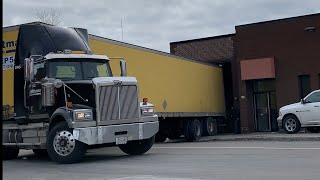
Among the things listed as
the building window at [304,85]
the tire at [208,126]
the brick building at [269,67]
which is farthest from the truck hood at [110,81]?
the building window at [304,85]

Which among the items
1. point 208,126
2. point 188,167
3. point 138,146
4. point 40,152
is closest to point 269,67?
point 208,126

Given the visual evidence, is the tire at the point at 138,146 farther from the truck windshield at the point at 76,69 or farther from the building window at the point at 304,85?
the building window at the point at 304,85

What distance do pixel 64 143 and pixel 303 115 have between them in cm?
1192

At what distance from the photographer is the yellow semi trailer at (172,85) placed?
1615 cm

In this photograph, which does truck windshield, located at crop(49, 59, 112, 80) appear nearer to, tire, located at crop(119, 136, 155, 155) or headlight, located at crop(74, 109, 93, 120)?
headlight, located at crop(74, 109, 93, 120)

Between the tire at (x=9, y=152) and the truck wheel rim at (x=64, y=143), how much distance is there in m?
2.93

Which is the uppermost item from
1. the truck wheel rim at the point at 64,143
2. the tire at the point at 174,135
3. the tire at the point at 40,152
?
the truck wheel rim at the point at 64,143

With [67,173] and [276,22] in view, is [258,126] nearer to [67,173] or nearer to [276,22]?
[276,22]

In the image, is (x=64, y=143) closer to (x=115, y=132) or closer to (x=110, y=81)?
(x=115, y=132)

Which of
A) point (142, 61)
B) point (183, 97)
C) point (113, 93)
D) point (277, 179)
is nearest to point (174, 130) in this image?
point (183, 97)

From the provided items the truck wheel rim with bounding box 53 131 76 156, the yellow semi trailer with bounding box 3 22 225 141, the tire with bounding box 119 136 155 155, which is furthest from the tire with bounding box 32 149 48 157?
the truck wheel rim with bounding box 53 131 76 156

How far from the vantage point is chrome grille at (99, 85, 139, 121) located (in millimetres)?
12602

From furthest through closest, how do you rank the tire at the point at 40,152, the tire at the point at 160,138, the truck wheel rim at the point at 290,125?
1. the tire at the point at 160,138
2. the truck wheel rim at the point at 290,125
3. the tire at the point at 40,152

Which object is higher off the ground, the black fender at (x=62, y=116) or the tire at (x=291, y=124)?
the black fender at (x=62, y=116)
